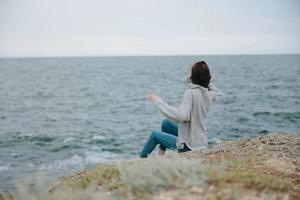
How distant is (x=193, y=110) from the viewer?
8133mm

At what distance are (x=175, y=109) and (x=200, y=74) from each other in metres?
0.79

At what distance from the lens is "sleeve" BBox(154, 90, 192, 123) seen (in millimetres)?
7742

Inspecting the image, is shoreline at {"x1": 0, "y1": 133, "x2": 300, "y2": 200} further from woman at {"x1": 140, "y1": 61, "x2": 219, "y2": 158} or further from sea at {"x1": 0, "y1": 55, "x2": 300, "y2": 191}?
sea at {"x1": 0, "y1": 55, "x2": 300, "y2": 191}

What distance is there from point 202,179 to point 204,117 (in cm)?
312

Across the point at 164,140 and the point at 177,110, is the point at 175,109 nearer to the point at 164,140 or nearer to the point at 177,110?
the point at 177,110

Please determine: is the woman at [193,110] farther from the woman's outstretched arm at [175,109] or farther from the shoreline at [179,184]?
the shoreline at [179,184]

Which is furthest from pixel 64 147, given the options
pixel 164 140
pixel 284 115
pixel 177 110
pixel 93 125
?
pixel 284 115

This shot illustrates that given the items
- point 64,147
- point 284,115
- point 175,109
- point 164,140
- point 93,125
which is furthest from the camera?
point 284,115

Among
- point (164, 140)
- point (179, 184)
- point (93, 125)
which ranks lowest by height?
point (93, 125)

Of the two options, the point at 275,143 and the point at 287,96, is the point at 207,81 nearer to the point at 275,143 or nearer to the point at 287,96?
the point at 275,143

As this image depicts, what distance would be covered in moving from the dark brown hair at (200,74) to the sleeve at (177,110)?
27 centimetres

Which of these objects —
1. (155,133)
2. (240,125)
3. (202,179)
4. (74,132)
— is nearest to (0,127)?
(74,132)

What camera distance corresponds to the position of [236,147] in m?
9.20

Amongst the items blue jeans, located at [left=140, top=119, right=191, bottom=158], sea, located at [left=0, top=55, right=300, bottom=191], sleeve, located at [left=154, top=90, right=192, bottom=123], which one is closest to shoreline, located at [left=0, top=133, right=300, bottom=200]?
sleeve, located at [left=154, top=90, right=192, bottom=123]
